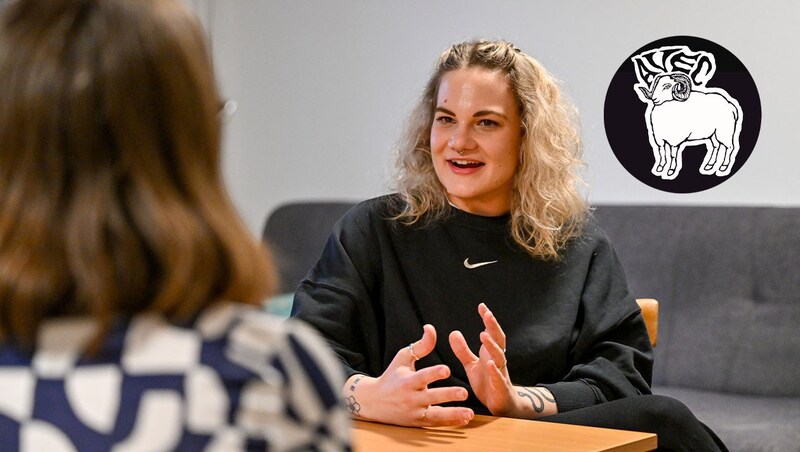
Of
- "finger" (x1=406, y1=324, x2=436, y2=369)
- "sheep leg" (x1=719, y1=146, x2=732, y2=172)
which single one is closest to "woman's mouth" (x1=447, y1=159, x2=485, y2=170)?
"finger" (x1=406, y1=324, x2=436, y2=369)

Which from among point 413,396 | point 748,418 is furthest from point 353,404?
point 748,418

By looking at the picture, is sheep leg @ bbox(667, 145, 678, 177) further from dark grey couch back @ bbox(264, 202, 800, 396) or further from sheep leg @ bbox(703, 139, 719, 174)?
dark grey couch back @ bbox(264, 202, 800, 396)

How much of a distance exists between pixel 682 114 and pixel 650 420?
221 centimetres

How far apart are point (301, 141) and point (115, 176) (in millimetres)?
4251

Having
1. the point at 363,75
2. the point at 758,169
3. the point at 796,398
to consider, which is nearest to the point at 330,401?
the point at 796,398

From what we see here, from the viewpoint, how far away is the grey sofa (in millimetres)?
3602

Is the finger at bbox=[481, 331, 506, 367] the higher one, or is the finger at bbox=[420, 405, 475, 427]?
the finger at bbox=[481, 331, 506, 367]

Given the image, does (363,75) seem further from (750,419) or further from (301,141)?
(750,419)

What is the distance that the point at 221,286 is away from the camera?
926 mm

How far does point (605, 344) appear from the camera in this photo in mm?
2504

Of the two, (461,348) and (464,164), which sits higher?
(464,164)

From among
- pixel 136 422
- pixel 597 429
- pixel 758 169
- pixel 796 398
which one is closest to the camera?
pixel 136 422

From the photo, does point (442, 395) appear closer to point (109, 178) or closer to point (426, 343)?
point (426, 343)

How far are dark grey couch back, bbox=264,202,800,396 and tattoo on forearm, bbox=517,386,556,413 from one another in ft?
5.09
